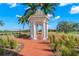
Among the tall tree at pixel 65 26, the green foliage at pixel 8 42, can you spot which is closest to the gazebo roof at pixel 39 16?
the tall tree at pixel 65 26

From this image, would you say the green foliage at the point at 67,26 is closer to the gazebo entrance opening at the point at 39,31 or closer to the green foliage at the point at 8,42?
the gazebo entrance opening at the point at 39,31

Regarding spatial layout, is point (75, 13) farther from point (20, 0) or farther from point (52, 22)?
point (20, 0)

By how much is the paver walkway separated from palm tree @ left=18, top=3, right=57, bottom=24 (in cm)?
18

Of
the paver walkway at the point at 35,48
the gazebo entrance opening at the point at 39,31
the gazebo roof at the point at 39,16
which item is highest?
the gazebo roof at the point at 39,16

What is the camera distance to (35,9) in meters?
2.38

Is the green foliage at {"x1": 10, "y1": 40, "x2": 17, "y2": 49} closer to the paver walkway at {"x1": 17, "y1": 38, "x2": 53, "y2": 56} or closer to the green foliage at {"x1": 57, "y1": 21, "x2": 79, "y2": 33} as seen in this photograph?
the paver walkway at {"x1": 17, "y1": 38, "x2": 53, "y2": 56}

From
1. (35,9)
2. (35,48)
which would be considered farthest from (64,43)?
(35,9)

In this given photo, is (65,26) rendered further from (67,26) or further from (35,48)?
(35,48)

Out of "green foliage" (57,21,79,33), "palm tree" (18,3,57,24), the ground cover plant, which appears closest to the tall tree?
"green foliage" (57,21,79,33)

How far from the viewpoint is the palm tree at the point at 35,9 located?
7.72 ft

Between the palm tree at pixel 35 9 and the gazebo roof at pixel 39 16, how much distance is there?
0.08ft

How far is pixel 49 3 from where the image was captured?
7.72 ft

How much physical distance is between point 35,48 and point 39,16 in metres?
0.27

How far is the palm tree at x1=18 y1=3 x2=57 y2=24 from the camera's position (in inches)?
92.6
